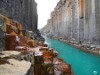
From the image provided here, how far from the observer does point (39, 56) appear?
4.61 metres

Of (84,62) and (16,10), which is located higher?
(16,10)

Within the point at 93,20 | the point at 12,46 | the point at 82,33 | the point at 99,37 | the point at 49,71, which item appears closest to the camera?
the point at 49,71

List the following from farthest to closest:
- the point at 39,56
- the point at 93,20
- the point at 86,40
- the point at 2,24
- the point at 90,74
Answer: the point at 86,40, the point at 93,20, the point at 90,74, the point at 39,56, the point at 2,24

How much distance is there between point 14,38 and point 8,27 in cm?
126

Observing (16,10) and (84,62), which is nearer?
(84,62)

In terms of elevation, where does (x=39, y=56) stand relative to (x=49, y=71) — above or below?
above

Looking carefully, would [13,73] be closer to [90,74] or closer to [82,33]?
[90,74]

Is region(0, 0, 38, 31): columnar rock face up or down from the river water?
up

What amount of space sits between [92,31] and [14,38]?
1270 cm

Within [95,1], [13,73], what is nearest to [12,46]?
[13,73]

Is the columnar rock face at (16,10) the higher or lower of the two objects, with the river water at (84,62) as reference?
higher

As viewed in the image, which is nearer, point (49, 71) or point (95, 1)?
point (49, 71)

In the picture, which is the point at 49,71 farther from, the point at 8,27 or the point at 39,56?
the point at 8,27

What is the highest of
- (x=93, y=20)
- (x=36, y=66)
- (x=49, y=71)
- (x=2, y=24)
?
(x=93, y=20)
